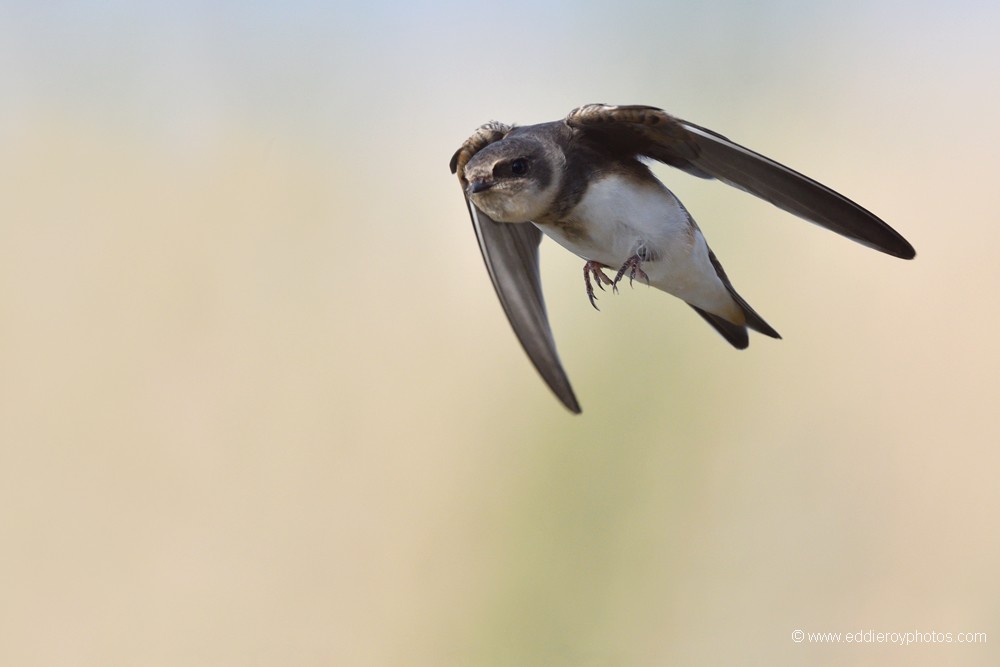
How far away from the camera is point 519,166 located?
6.42 ft

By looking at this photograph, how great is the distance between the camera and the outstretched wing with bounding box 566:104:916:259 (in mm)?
1751

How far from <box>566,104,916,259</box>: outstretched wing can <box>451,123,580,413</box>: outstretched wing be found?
0.25m

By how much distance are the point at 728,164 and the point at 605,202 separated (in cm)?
26

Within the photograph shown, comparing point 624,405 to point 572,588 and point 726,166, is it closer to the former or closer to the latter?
point 572,588

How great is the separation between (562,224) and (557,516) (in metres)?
2.89

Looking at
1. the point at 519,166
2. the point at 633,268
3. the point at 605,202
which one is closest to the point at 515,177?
the point at 519,166

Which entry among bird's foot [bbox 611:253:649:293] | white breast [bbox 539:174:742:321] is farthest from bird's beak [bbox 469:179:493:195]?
bird's foot [bbox 611:253:649:293]

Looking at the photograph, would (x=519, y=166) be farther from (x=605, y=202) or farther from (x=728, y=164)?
(x=728, y=164)

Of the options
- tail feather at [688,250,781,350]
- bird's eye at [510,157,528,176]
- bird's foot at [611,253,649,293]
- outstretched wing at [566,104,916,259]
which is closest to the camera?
outstretched wing at [566,104,916,259]

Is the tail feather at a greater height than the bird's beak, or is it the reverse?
the bird's beak

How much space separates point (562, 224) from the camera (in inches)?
80.5

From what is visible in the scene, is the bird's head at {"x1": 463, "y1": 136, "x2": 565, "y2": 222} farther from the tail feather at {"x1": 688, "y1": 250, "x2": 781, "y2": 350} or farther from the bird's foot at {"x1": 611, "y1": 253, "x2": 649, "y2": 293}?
the tail feather at {"x1": 688, "y1": 250, "x2": 781, "y2": 350}

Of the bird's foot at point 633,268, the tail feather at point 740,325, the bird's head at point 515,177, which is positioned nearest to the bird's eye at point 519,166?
the bird's head at point 515,177

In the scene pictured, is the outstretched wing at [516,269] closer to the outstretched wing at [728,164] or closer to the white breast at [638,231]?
the white breast at [638,231]
